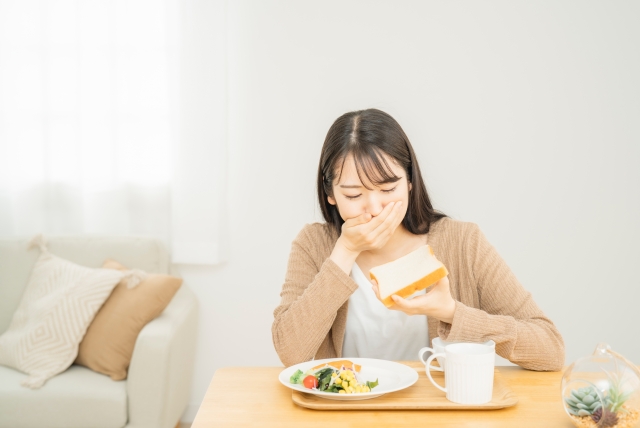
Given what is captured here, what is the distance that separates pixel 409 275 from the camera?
1.28 meters

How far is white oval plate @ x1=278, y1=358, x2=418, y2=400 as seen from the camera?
1.08 meters

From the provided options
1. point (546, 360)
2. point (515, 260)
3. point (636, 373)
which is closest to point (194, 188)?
point (515, 260)

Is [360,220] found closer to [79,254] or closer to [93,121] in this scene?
[79,254]

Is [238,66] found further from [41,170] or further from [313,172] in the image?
[41,170]

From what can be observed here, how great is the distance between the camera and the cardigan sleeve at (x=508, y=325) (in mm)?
1278

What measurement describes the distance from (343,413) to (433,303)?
32cm

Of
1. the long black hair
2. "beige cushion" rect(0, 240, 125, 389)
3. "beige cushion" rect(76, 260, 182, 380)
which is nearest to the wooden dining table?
the long black hair

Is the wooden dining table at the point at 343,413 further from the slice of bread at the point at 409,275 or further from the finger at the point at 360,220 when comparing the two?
the finger at the point at 360,220

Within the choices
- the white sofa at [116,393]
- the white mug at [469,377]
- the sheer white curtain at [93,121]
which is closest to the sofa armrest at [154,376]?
the white sofa at [116,393]

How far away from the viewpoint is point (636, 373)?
3.03 feet

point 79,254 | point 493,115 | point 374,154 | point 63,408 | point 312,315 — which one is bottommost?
point 63,408

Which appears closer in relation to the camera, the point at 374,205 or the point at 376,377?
the point at 376,377

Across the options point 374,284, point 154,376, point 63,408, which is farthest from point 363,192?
point 63,408

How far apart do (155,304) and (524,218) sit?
5.35ft
